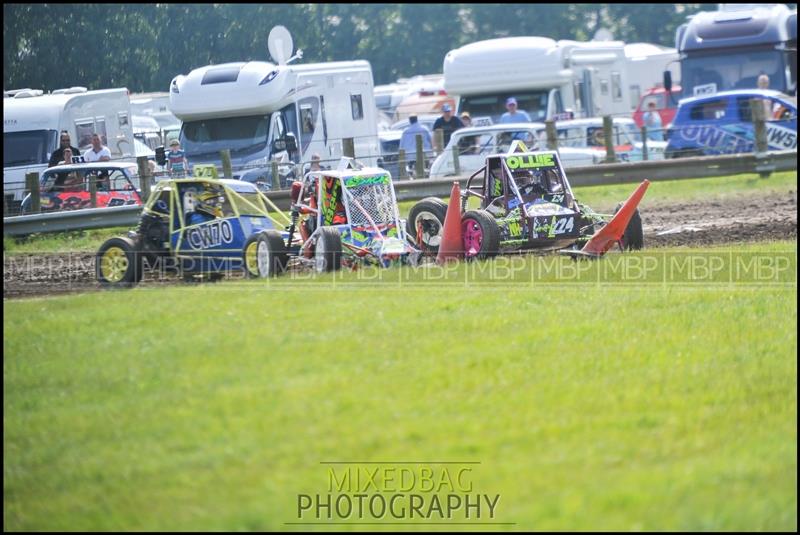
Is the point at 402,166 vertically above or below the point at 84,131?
below

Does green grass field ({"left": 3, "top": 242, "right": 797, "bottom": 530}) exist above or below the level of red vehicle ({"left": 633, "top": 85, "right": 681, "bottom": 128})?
below

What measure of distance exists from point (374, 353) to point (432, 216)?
21.1ft

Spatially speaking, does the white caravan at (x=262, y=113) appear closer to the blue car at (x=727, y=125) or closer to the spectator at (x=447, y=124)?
the spectator at (x=447, y=124)

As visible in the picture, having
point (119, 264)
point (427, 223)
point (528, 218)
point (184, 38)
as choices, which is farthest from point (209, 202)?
point (184, 38)

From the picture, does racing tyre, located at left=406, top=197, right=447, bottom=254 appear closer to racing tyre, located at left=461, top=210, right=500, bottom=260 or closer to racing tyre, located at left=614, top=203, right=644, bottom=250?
racing tyre, located at left=461, top=210, right=500, bottom=260

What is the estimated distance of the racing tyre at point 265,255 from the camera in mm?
13242

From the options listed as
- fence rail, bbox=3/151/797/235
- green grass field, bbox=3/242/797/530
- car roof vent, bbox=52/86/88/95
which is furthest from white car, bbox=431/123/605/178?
green grass field, bbox=3/242/797/530

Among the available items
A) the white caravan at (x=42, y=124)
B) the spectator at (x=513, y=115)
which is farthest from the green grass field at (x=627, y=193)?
the white caravan at (x=42, y=124)

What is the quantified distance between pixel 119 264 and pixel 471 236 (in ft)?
13.2

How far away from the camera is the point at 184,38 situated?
1137 inches

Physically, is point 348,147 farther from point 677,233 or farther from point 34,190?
point 677,233

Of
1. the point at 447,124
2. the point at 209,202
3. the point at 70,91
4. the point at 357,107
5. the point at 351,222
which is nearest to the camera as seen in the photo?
the point at 351,222

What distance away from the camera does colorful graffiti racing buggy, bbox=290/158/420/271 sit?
531 inches

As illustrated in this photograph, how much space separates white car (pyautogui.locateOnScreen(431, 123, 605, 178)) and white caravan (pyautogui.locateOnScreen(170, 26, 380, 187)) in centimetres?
178
